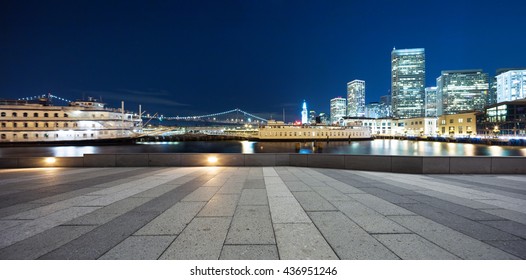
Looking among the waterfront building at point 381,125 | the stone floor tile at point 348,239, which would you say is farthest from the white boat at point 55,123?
the waterfront building at point 381,125

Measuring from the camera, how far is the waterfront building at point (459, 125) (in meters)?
122

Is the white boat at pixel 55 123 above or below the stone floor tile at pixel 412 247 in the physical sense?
above

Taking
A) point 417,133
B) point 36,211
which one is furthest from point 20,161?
point 417,133

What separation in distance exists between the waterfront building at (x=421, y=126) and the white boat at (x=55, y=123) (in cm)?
16970

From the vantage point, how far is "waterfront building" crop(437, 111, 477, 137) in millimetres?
121706

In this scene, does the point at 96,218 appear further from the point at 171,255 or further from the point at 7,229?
the point at 171,255

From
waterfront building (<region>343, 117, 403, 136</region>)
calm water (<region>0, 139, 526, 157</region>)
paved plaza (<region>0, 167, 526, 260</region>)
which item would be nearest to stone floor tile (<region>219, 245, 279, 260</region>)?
paved plaza (<region>0, 167, 526, 260</region>)

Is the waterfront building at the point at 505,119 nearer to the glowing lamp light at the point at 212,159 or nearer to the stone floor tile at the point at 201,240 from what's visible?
the glowing lamp light at the point at 212,159

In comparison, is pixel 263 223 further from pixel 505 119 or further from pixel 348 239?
pixel 505 119

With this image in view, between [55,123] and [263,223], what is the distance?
313 ft

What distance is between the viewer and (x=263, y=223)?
499cm

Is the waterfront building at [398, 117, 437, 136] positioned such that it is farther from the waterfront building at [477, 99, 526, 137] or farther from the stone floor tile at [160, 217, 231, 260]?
the stone floor tile at [160, 217, 231, 260]

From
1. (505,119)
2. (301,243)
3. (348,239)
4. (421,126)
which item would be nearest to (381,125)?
(421,126)

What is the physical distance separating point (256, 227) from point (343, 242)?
1704 millimetres
